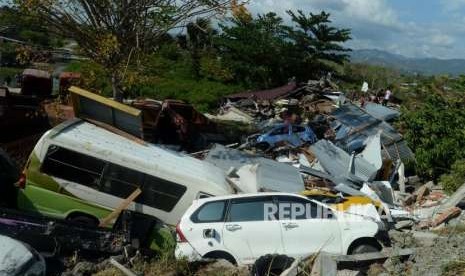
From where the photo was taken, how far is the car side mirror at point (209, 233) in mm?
8500

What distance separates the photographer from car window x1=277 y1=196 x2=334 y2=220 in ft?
28.5

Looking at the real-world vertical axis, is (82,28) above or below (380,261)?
above

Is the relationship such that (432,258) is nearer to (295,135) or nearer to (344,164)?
(344,164)

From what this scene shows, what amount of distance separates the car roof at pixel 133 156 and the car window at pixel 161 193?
0.37 ft

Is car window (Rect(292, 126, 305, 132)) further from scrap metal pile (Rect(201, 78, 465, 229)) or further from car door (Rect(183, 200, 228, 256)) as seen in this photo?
car door (Rect(183, 200, 228, 256))

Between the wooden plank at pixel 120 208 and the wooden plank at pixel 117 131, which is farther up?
the wooden plank at pixel 117 131

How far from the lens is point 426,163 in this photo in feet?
50.9

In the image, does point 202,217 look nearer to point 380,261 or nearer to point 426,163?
point 380,261

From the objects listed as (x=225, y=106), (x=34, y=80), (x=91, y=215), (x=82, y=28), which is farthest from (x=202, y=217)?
(x=225, y=106)

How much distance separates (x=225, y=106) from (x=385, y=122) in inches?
415

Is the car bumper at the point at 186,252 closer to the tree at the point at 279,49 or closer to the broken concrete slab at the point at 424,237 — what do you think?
the broken concrete slab at the point at 424,237

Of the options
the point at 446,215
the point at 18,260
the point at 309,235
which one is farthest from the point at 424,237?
the point at 18,260

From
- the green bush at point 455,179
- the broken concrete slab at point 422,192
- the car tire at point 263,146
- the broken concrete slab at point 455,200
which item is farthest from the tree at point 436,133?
the car tire at point 263,146

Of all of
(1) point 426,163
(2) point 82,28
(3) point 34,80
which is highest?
(2) point 82,28
